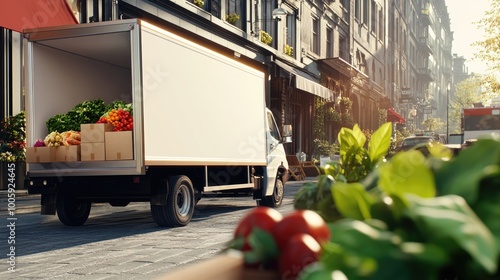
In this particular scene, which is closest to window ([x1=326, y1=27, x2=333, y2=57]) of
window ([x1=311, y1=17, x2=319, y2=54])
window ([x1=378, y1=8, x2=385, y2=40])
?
window ([x1=311, y1=17, x2=319, y2=54])

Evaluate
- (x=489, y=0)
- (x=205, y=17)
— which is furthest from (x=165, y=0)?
(x=489, y=0)

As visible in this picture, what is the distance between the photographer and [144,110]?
342 inches

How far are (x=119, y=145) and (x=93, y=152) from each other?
1.49ft

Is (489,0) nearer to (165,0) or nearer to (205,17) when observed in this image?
(205,17)

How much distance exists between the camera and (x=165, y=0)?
17203mm

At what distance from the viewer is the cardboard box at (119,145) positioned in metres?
8.84

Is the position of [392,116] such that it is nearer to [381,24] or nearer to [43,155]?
[381,24]

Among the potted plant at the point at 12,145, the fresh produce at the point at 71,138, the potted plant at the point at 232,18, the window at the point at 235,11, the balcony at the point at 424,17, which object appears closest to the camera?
the fresh produce at the point at 71,138

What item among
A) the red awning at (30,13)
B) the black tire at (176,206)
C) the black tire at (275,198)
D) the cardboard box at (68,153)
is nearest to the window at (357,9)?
the black tire at (275,198)

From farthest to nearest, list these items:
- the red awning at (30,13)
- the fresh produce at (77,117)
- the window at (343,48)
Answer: the window at (343,48)
the red awning at (30,13)
the fresh produce at (77,117)

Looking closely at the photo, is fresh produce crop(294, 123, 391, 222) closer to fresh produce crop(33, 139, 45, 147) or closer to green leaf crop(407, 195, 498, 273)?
green leaf crop(407, 195, 498, 273)

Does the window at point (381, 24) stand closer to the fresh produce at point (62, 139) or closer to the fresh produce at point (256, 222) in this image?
the fresh produce at point (62, 139)

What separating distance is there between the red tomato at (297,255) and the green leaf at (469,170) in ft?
0.57

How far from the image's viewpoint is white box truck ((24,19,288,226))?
890 centimetres
